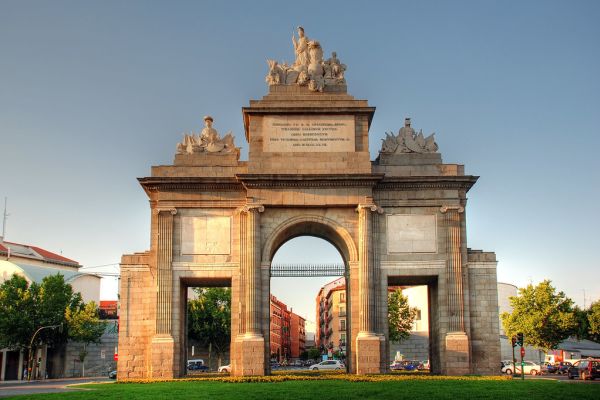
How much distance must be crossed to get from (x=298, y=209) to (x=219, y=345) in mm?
43397

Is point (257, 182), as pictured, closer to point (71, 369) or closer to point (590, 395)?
point (590, 395)

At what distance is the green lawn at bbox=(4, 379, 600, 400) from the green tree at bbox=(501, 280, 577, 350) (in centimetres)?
3494

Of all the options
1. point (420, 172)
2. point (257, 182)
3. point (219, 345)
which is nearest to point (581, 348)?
point (219, 345)

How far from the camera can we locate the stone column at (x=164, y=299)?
1535 inches

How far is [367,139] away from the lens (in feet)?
136

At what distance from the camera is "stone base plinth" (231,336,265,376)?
3825cm

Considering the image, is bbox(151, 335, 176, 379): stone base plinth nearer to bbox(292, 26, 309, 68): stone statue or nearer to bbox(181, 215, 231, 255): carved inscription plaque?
bbox(181, 215, 231, 255): carved inscription plaque

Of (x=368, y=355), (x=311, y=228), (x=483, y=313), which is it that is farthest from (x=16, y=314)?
(x=483, y=313)

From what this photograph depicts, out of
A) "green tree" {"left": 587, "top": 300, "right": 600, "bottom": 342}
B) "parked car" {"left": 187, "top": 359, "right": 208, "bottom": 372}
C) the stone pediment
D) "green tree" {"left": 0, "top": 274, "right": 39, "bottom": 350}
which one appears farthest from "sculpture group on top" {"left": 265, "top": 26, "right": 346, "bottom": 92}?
"green tree" {"left": 587, "top": 300, "right": 600, "bottom": 342}

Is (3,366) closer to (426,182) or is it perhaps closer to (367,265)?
(367,265)

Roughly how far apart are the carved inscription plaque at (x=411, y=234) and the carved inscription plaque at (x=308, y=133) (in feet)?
16.4

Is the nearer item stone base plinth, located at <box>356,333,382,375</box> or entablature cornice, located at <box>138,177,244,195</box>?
stone base plinth, located at <box>356,333,382,375</box>

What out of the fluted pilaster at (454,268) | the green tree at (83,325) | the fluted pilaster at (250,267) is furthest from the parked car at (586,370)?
the green tree at (83,325)

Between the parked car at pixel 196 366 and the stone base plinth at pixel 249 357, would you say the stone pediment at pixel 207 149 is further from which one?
the parked car at pixel 196 366
